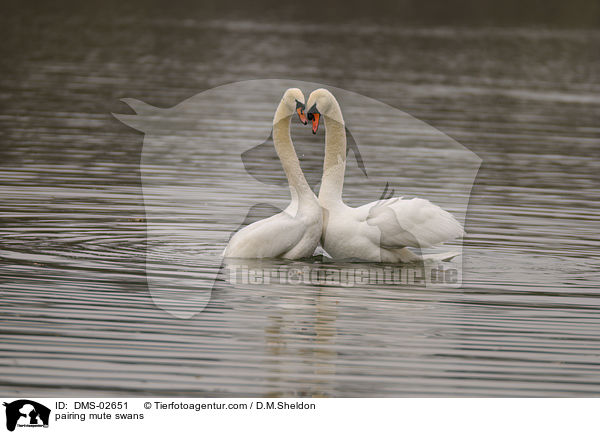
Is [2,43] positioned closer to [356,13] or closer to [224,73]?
[224,73]

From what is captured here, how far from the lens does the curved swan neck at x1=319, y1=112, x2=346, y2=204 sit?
43.0ft

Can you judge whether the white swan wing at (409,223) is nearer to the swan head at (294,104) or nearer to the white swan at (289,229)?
the white swan at (289,229)

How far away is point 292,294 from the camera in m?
11.2

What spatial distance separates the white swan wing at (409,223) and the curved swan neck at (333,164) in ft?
1.53

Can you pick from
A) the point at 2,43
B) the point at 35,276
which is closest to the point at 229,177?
the point at 35,276

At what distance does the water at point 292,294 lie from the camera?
28.7 feet

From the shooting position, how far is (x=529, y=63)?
44.3m

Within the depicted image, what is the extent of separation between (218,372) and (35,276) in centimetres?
342
